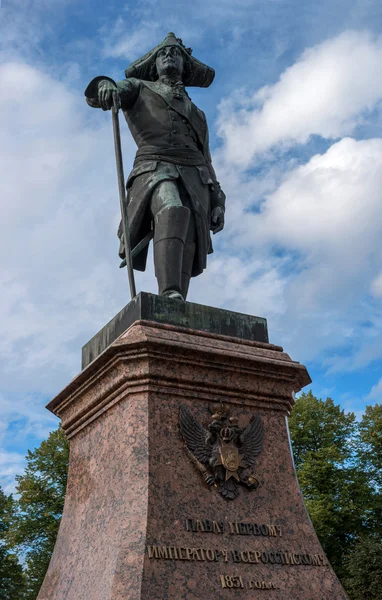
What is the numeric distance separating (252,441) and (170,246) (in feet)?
6.16

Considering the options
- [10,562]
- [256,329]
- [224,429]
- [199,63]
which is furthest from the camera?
[10,562]

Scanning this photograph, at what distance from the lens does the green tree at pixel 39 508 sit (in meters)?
25.6

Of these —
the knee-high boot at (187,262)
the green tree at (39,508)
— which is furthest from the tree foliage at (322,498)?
the knee-high boot at (187,262)

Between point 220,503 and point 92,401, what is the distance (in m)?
1.32

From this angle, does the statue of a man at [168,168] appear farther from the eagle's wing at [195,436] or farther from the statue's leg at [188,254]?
the eagle's wing at [195,436]

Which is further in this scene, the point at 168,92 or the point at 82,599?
the point at 168,92

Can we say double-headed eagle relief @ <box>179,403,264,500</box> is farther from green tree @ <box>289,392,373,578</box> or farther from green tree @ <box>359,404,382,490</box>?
green tree @ <box>359,404,382,490</box>

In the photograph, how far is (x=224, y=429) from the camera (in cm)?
500

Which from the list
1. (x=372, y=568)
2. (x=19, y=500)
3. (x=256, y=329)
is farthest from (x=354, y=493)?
(x=256, y=329)

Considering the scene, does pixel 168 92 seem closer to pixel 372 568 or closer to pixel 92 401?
pixel 92 401

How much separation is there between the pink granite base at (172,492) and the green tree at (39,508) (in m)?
21.8

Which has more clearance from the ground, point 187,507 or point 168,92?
point 168,92

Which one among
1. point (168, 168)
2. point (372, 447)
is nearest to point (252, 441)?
point (168, 168)

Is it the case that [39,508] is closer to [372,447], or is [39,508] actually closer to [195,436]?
[372,447]
